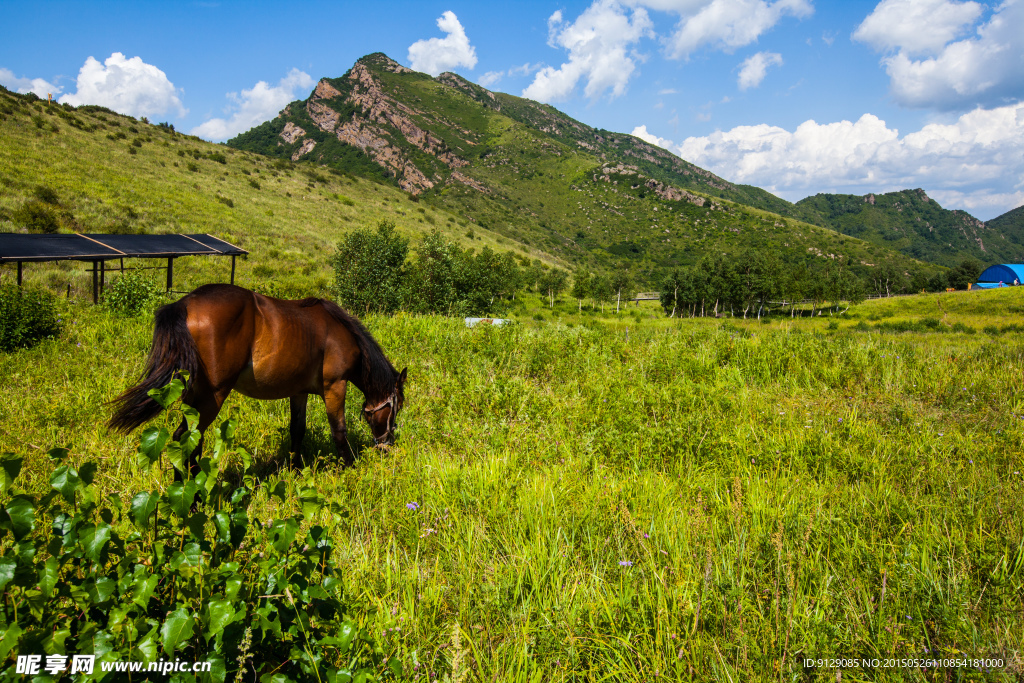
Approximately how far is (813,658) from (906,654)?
1.55ft

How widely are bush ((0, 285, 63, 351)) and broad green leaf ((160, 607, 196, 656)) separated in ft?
30.0

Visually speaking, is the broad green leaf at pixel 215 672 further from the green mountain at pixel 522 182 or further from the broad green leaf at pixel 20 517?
the green mountain at pixel 522 182

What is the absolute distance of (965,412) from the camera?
18.6 feet

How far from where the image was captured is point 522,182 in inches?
5792

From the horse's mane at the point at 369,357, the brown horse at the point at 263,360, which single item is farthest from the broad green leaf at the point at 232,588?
the horse's mane at the point at 369,357

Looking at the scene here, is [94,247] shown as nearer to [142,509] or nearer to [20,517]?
[20,517]

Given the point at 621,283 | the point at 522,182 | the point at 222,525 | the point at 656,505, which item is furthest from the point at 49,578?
the point at 522,182

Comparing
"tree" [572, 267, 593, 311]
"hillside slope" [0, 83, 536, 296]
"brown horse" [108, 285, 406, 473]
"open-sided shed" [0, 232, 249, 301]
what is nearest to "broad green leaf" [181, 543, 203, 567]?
"brown horse" [108, 285, 406, 473]

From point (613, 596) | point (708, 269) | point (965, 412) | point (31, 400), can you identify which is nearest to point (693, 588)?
point (613, 596)

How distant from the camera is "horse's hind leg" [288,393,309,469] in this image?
481 cm

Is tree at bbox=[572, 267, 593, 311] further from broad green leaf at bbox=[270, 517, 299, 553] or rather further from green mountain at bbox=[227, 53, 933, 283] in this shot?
broad green leaf at bbox=[270, 517, 299, 553]

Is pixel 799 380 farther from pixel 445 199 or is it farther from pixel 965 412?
pixel 445 199

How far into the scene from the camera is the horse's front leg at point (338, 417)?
15.4ft

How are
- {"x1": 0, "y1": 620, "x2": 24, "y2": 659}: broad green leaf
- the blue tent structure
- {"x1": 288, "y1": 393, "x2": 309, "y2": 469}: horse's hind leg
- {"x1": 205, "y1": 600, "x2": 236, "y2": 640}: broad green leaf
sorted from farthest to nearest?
the blue tent structure → {"x1": 288, "y1": 393, "x2": 309, "y2": 469}: horse's hind leg → {"x1": 205, "y1": 600, "x2": 236, "y2": 640}: broad green leaf → {"x1": 0, "y1": 620, "x2": 24, "y2": 659}: broad green leaf
